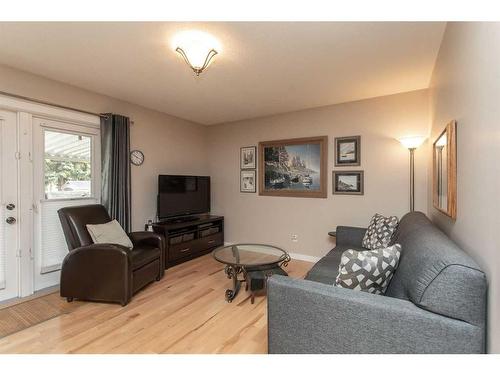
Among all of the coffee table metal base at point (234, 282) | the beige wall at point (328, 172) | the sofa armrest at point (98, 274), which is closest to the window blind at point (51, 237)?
the sofa armrest at point (98, 274)

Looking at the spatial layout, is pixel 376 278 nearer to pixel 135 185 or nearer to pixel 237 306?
pixel 237 306

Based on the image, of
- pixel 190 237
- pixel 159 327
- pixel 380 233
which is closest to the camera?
pixel 159 327

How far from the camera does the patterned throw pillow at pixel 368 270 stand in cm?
137

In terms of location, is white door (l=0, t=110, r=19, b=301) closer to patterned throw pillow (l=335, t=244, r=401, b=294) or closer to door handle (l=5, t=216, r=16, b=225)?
door handle (l=5, t=216, r=16, b=225)

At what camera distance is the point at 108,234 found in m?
2.77

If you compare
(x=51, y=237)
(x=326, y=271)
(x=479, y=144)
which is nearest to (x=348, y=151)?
(x=326, y=271)

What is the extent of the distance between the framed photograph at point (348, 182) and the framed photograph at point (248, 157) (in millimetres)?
1405

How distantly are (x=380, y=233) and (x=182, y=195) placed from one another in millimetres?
2929

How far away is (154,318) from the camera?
2.22 m

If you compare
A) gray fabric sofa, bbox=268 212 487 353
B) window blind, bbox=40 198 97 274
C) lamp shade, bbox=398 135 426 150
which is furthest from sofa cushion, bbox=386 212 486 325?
window blind, bbox=40 198 97 274

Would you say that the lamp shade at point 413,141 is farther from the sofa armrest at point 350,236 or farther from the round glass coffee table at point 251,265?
the round glass coffee table at point 251,265

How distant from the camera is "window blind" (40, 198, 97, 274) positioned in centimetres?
281

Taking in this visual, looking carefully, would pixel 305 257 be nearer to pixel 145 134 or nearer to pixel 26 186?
pixel 145 134

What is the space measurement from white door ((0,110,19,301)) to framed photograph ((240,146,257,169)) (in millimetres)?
3009
